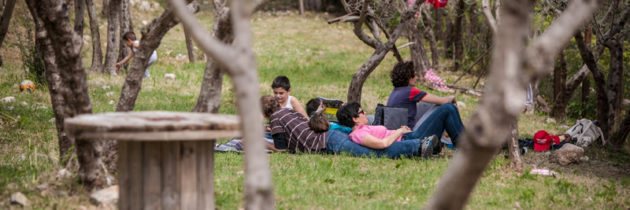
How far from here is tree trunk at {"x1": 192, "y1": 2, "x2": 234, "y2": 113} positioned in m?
4.21

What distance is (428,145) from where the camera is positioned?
6.73 metres

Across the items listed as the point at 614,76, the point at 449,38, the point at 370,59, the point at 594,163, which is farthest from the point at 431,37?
the point at 594,163

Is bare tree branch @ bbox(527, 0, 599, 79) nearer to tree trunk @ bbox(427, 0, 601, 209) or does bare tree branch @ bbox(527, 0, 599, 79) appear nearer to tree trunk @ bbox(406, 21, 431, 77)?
tree trunk @ bbox(427, 0, 601, 209)

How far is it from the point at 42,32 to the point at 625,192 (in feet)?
16.0

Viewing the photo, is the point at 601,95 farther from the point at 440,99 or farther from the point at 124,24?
the point at 124,24

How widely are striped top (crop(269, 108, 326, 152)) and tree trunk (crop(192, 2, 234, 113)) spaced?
268 cm

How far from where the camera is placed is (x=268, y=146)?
730 cm

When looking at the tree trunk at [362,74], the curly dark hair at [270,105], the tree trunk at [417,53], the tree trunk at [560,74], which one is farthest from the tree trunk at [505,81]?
the tree trunk at [417,53]

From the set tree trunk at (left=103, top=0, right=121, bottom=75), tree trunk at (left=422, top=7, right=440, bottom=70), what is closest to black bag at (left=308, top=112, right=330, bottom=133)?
tree trunk at (left=103, top=0, right=121, bottom=75)

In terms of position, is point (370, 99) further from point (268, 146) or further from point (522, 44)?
point (522, 44)

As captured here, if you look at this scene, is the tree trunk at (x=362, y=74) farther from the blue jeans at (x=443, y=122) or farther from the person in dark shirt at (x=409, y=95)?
the blue jeans at (x=443, y=122)

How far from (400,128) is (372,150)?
1.37 feet

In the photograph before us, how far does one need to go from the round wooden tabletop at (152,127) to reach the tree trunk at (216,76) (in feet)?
2.60

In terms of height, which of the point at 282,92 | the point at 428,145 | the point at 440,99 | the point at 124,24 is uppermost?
the point at 124,24
